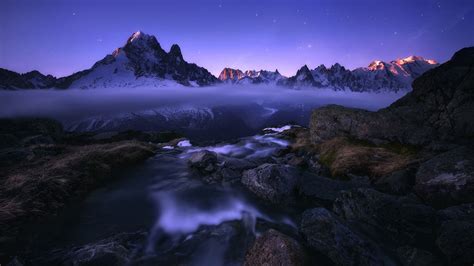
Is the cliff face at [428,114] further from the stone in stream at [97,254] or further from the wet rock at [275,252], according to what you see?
the stone in stream at [97,254]

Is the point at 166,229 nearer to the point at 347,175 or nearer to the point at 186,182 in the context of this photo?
the point at 186,182

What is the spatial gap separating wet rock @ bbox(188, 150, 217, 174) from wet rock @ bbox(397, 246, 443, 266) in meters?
13.0

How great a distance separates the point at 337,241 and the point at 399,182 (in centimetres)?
637

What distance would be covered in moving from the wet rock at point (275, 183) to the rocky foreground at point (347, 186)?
6 centimetres

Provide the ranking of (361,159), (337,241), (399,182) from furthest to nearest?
(361,159) → (399,182) → (337,241)

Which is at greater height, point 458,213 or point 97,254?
point 458,213

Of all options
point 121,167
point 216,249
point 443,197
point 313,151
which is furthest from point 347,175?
point 121,167

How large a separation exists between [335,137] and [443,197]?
Result: 12.5 metres

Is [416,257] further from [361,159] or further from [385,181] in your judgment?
[361,159]

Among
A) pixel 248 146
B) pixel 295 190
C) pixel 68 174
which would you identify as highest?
pixel 68 174

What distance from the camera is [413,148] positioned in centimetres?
1736

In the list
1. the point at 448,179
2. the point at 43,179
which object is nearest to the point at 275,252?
the point at 448,179

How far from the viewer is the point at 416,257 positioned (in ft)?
24.8

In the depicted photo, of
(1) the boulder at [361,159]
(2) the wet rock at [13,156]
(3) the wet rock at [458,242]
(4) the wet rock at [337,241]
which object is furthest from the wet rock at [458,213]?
(2) the wet rock at [13,156]
